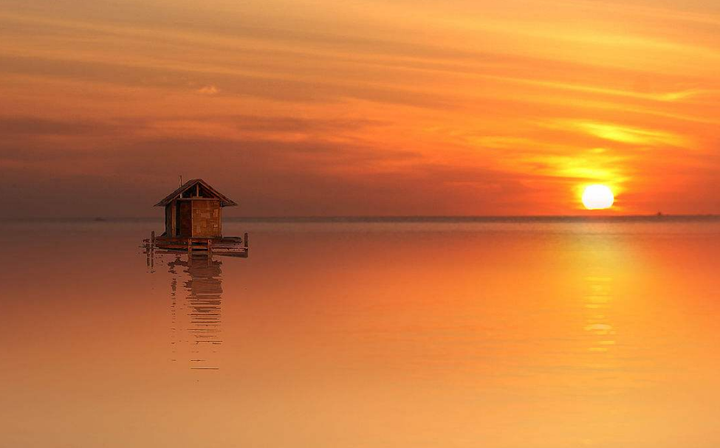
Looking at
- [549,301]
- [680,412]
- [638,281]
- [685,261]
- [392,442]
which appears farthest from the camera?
[685,261]

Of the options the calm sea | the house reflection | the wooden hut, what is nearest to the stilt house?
the wooden hut

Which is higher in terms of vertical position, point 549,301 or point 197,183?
point 197,183

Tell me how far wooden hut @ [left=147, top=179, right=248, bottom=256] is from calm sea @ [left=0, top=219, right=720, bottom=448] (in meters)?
14.4

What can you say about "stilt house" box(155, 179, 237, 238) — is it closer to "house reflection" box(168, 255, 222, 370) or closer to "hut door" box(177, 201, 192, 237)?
"hut door" box(177, 201, 192, 237)

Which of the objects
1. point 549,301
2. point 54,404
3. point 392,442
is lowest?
point 392,442

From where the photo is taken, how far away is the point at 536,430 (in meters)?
15.5

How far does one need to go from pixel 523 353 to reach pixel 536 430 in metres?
8.01

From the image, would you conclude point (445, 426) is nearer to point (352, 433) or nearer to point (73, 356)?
point (352, 433)

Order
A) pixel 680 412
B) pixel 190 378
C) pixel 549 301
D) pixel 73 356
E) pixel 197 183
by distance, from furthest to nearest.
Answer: pixel 197 183 → pixel 549 301 → pixel 73 356 → pixel 190 378 → pixel 680 412

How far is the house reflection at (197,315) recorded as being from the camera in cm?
2270

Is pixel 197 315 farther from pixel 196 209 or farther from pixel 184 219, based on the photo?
pixel 184 219

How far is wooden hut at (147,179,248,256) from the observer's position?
59000mm

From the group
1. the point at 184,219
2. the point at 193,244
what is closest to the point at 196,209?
the point at 184,219

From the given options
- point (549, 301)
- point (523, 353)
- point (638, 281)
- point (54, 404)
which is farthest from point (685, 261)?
point (54, 404)
